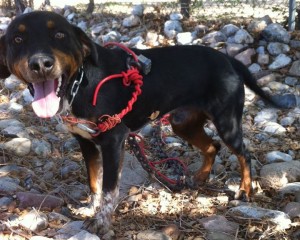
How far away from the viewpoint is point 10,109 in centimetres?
600

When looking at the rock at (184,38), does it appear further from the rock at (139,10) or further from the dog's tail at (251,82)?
the dog's tail at (251,82)

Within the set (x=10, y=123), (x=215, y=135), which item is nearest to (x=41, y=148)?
(x=10, y=123)

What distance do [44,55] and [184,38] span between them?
14.7 ft

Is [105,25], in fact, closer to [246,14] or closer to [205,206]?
[246,14]

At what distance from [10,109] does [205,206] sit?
10.4 ft

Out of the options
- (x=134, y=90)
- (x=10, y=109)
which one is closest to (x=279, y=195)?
(x=134, y=90)

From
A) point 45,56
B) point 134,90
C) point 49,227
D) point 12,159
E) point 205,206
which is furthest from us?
point 12,159

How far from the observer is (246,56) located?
644 cm

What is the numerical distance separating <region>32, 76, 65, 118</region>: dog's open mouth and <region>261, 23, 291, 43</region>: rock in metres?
4.23

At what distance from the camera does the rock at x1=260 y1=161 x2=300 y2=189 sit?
4.24 metres

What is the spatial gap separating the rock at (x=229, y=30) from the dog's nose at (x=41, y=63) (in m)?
4.45

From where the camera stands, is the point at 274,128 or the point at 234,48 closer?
the point at 274,128

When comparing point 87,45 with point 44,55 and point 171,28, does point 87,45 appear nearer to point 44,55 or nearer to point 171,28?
point 44,55

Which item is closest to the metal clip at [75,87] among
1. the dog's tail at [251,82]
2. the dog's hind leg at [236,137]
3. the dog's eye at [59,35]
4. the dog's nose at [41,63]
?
the dog's eye at [59,35]
